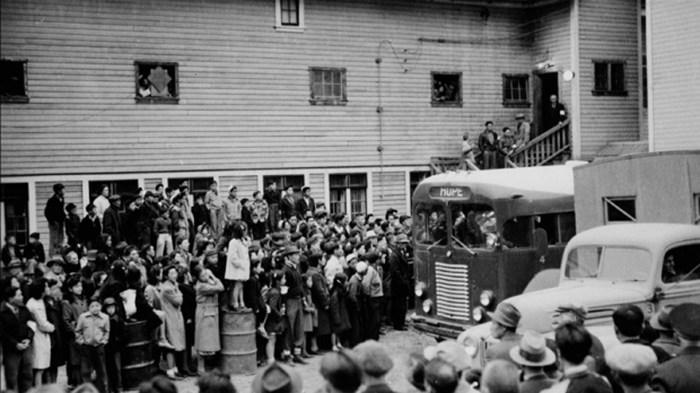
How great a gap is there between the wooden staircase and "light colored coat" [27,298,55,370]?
15784 mm

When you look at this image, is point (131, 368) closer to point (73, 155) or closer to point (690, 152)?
point (690, 152)

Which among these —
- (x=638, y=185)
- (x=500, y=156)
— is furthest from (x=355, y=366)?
(x=500, y=156)

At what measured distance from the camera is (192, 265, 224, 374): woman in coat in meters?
13.1

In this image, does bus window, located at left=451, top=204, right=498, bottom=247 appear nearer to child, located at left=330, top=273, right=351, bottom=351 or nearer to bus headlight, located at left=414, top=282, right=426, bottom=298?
bus headlight, located at left=414, top=282, right=426, bottom=298

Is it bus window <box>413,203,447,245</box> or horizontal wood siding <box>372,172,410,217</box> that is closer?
bus window <box>413,203,447,245</box>

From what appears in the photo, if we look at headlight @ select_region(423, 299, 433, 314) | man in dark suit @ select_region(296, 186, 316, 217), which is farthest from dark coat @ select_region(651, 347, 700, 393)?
man in dark suit @ select_region(296, 186, 316, 217)

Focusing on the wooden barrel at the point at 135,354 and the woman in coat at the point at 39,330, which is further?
the wooden barrel at the point at 135,354

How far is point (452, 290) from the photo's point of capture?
14.3 meters

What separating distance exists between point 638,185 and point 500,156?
1271cm

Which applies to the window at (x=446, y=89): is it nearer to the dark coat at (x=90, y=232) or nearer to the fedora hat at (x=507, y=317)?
the dark coat at (x=90, y=232)

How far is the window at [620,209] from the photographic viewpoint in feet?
42.3

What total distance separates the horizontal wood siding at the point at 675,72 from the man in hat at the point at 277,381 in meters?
16.0

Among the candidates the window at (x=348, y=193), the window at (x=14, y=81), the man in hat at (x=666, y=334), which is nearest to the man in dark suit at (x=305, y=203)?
the window at (x=348, y=193)

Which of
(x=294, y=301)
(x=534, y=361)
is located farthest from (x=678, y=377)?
(x=294, y=301)
